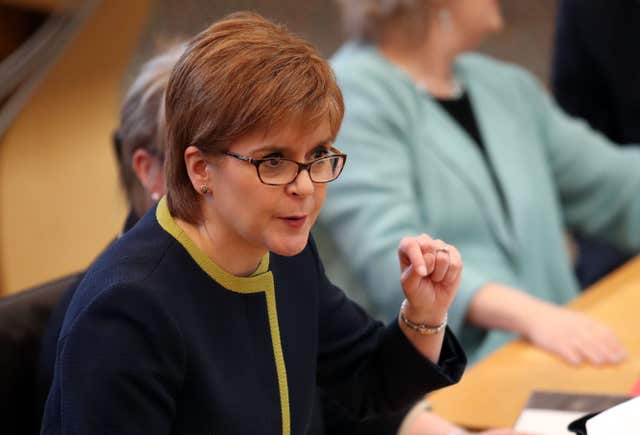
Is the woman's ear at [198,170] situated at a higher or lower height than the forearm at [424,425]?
higher

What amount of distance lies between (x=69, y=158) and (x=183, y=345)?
2404mm

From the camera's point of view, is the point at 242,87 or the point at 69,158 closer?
the point at 242,87

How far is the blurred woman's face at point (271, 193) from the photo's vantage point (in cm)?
67

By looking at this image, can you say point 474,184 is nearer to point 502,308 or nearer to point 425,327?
point 502,308

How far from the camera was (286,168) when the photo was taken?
687 mm

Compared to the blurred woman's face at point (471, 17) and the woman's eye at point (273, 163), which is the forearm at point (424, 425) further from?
the blurred woman's face at point (471, 17)

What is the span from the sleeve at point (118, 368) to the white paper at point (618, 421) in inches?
14.9

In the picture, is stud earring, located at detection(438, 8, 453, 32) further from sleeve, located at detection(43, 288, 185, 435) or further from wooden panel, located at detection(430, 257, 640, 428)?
sleeve, located at detection(43, 288, 185, 435)

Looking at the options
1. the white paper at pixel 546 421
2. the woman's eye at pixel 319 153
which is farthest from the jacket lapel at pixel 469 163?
the woman's eye at pixel 319 153

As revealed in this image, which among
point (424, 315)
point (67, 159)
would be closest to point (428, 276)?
point (424, 315)

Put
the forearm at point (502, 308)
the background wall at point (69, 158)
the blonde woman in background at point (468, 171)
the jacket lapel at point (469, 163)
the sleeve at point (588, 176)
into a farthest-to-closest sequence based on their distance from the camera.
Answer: the background wall at point (69, 158) < the sleeve at point (588, 176) < the jacket lapel at point (469, 163) < the blonde woman in background at point (468, 171) < the forearm at point (502, 308)

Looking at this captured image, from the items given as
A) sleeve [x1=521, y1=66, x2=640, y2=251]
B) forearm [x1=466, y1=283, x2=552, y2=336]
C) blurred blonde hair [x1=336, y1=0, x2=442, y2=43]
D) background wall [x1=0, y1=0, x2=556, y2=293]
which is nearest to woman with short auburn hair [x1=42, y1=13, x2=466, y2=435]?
forearm [x1=466, y1=283, x2=552, y2=336]

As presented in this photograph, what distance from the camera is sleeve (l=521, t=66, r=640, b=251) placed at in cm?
184

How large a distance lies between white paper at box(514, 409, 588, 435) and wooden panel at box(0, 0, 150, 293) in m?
1.84
